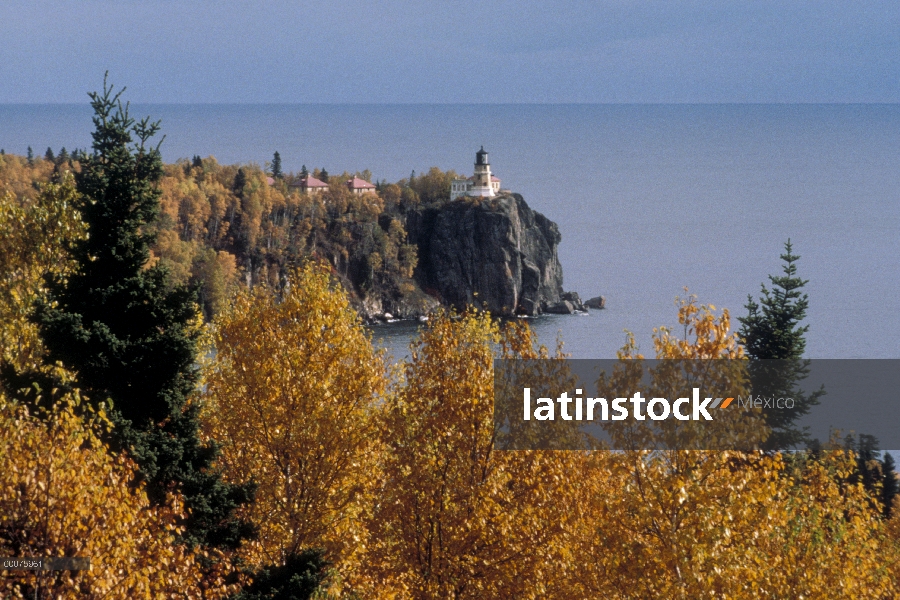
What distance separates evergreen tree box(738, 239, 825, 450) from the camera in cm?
3716

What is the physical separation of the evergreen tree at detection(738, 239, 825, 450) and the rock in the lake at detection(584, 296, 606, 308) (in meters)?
113

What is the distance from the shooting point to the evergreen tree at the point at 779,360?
37.2m

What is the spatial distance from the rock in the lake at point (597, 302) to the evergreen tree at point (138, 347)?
133 metres

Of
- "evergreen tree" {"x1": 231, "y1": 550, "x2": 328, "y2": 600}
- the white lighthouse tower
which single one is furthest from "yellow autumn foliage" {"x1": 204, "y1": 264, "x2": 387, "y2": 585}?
the white lighthouse tower

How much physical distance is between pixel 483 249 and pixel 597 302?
133 feet

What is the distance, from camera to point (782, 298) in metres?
38.6

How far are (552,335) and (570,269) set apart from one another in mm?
46578

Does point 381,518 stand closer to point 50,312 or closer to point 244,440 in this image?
point 244,440

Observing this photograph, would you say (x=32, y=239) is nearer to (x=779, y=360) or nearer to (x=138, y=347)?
(x=138, y=347)

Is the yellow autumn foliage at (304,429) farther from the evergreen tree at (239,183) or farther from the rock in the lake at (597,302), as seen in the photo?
the evergreen tree at (239,183)

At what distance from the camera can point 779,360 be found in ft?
123
